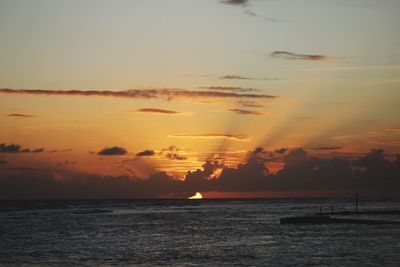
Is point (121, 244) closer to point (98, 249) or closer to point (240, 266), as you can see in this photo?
point (98, 249)

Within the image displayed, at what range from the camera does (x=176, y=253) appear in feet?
157

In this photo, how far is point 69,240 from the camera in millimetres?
61125

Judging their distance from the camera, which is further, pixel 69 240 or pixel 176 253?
pixel 69 240

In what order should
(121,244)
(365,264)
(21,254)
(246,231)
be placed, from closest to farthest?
(365,264)
(21,254)
(121,244)
(246,231)

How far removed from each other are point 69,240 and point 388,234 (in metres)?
34.8

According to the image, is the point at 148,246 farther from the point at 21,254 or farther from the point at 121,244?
the point at 21,254

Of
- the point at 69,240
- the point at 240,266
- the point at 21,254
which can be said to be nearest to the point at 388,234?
the point at 240,266

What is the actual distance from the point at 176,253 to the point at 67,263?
10040mm

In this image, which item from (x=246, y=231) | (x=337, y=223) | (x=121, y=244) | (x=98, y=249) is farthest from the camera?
(x=337, y=223)

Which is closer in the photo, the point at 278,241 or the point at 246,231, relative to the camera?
the point at 278,241

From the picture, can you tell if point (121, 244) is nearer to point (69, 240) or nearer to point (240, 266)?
point (69, 240)

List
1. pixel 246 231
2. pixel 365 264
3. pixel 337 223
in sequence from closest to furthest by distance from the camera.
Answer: pixel 365 264 → pixel 246 231 → pixel 337 223

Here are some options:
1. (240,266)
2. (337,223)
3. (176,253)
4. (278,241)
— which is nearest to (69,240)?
(176,253)

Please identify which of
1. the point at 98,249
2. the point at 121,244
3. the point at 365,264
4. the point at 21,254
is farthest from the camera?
the point at 121,244
